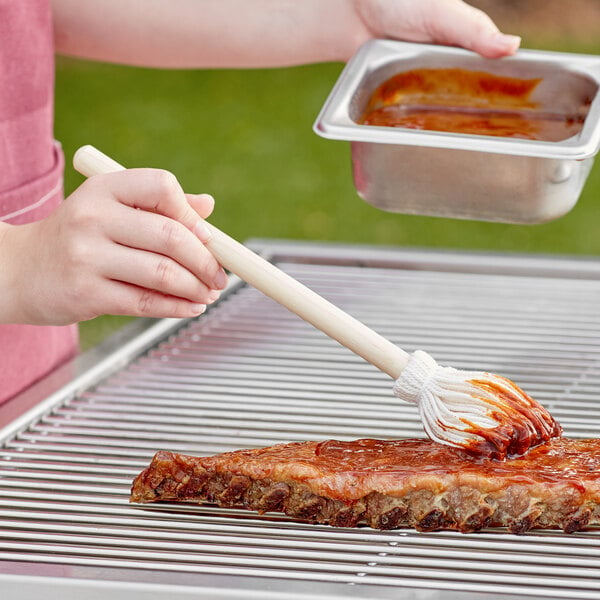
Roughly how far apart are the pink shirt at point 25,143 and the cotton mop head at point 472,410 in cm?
90

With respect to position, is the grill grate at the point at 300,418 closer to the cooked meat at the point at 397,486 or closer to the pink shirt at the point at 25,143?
the cooked meat at the point at 397,486

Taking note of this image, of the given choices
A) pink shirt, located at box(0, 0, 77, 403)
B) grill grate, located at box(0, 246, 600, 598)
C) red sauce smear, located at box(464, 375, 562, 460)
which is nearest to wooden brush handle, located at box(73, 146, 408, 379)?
red sauce smear, located at box(464, 375, 562, 460)

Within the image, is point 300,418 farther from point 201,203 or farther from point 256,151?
point 256,151

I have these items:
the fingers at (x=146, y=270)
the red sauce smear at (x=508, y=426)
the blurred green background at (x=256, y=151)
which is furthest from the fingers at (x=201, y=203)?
the blurred green background at (x=256, y=151)

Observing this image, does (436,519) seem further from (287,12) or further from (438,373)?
(287,12)

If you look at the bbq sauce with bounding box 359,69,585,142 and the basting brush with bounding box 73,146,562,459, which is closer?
the basting brush with bounding box 73,146,562,459

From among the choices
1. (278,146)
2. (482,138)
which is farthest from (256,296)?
(278,146)

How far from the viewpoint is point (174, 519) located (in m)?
1.86

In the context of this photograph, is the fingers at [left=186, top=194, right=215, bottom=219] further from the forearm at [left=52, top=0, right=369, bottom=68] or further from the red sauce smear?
the forearm at [left=52, top=0, right=369, bottom=68]

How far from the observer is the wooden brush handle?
1857 mm

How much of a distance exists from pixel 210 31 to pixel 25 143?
63 centimetres

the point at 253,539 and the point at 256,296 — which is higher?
the point at 253,539

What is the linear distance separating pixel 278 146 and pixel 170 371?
5161 mm

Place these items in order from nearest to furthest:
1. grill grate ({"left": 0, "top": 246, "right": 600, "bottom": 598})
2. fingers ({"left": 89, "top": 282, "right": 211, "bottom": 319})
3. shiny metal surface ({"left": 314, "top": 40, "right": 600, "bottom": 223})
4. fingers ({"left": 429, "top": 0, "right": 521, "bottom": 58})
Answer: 1. grill grate ({"left": 0, "top": 246, "right": 600, "bottom": 598})
2. fingers ({"left": 89, "top": 282, "right": 211, "bottom": 319})
3. shiny metal surface ({"left": 314, "top": 40, "right": 600, "bottom": 223})
4. fingers ({"left": 429, "top": 0, "right": 521, "bottom": 58})
